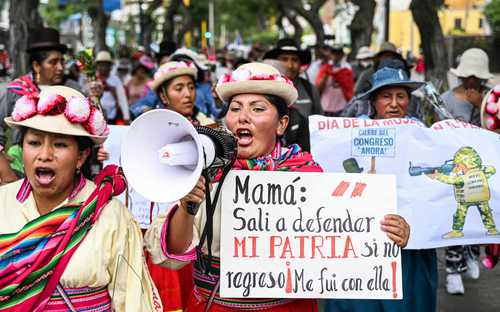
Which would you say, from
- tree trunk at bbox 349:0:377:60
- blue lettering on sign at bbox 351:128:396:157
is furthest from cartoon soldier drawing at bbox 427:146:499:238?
tree trunk at bbox 349:0:377:60

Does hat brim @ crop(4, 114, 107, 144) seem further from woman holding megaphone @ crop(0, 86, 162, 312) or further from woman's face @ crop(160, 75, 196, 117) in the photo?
woman's face @ crop(160, 75, 196, 117)

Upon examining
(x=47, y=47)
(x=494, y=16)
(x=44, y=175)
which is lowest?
(x=44, y=175)

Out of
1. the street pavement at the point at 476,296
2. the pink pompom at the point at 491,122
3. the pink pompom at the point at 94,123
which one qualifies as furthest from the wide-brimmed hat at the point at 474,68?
the pink pompom at the point at 94,123

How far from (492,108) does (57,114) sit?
2.80m

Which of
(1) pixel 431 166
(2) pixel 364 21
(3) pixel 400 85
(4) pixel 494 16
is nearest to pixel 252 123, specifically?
(1) pixel 431 166

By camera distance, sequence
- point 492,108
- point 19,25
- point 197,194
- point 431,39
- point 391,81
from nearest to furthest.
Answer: point 197,194
point 492,108
point 391,81
point 19,25
point 431,39

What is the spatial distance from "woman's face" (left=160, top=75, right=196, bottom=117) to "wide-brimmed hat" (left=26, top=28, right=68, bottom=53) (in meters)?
1.32

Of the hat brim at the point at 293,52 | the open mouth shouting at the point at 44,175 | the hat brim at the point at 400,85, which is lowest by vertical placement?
the open mouth shouting at the point at 44,175

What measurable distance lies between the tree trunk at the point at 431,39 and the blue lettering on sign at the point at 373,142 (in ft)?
31.8

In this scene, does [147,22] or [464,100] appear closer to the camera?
[464,100]

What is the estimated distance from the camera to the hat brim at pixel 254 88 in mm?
3641

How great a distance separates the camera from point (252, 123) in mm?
3617

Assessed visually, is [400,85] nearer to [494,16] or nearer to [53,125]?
[53,125]

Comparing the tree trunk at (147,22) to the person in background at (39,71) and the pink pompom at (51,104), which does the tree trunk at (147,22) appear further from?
the pink pompom at (51,104)
